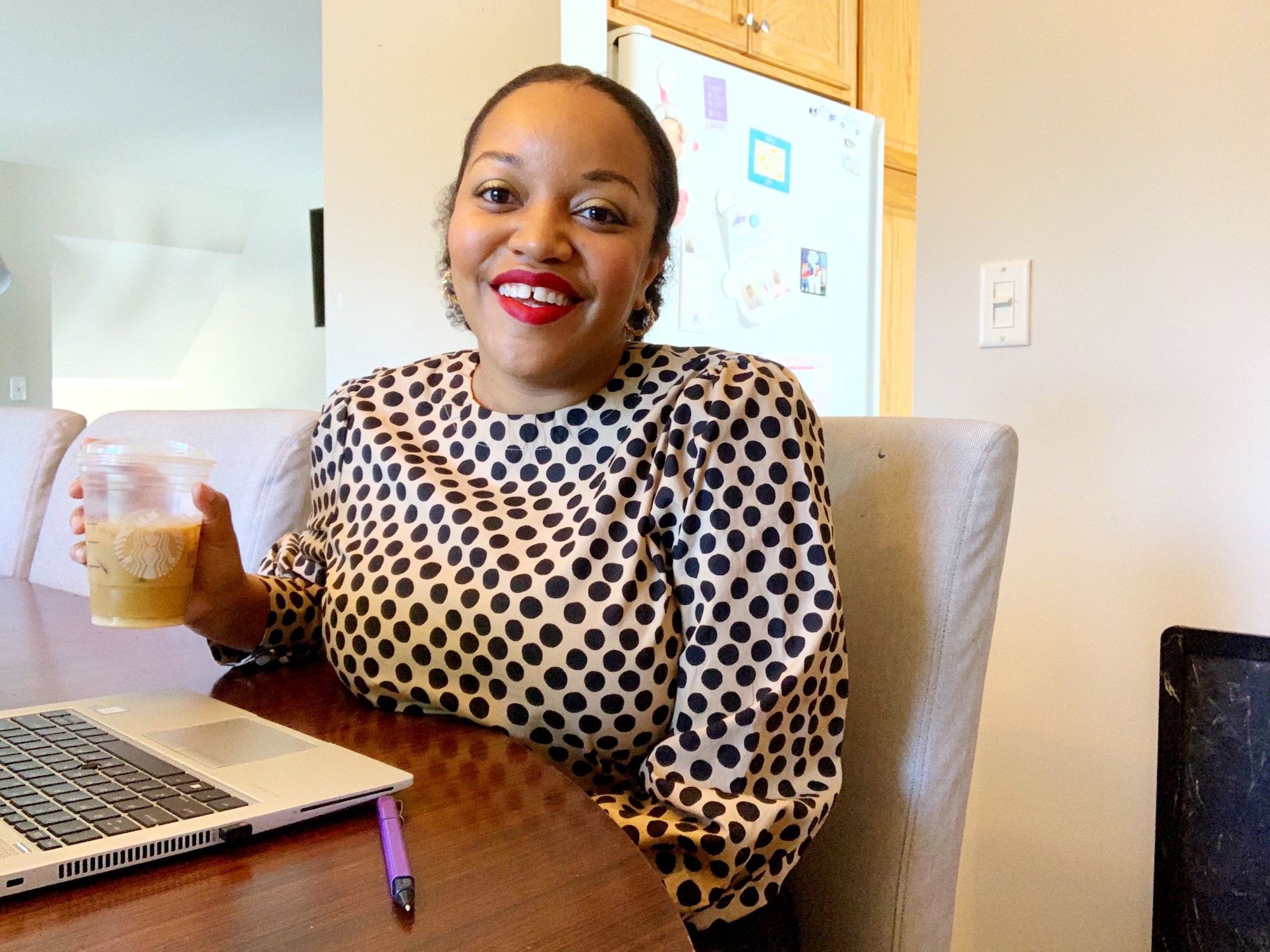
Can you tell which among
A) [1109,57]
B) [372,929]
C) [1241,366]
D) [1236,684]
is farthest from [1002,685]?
[372,929]

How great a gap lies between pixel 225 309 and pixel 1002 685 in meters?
7.89

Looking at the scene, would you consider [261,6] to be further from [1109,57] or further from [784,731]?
[784,731]

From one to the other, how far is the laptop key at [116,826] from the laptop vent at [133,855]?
0.02 m

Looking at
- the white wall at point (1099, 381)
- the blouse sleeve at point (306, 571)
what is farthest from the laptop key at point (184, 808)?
the white wall at point (1099, 381)

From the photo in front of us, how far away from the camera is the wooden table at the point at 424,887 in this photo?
1.48 ft

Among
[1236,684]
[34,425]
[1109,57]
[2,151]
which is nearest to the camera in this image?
[1236,684]

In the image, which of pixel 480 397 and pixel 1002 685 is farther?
pixel 1002 685

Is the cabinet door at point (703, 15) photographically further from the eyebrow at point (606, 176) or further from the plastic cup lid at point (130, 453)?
the plastic cup lid at point (130, 453)

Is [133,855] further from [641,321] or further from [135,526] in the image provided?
[641,321]

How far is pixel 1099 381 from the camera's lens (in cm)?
141

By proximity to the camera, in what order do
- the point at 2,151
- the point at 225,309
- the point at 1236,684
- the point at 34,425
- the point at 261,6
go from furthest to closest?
the point at 225,309, the point at 2,151, the point at 261,6, the point at 34,425, the point at 1236,684

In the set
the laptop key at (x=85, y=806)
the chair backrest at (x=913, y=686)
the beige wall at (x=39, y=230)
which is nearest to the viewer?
the laptop key at (x=85, y=806)

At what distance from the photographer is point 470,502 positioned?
0.98m

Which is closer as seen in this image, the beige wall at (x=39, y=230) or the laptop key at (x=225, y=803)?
the laptop key at (x=225, y=803)
